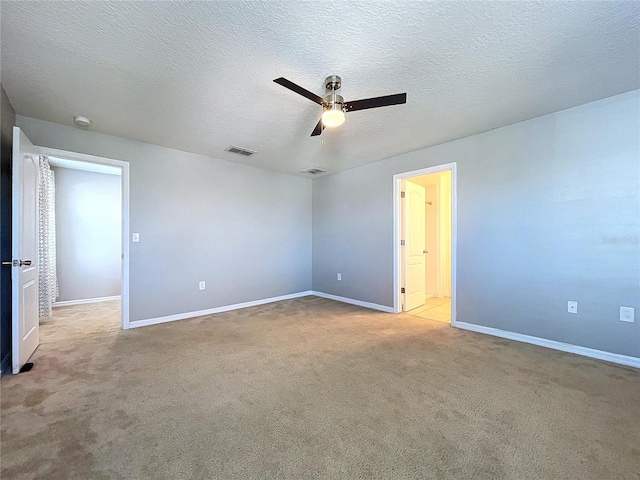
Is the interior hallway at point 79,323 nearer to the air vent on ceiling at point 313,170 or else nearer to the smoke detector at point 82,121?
the smoke detector at point 82,121

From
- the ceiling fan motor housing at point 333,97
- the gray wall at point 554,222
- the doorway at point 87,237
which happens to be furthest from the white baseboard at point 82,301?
the gray wall at point 554,222

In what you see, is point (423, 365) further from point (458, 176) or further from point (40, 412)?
point (40, 412)

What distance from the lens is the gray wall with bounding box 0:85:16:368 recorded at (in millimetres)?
2418

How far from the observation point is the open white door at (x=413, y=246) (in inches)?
170

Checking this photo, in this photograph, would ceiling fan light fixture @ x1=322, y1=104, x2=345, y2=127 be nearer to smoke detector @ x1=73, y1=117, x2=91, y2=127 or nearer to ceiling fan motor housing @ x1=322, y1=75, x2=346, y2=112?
ceiling fan motor housing @ x1=322, y1=75, x2=346, y2=112

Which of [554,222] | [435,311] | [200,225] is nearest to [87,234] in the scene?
[200,225]

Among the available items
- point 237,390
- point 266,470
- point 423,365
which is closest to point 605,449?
point 423,365

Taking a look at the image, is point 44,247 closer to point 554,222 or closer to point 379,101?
point 379,101

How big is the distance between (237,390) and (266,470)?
811mm

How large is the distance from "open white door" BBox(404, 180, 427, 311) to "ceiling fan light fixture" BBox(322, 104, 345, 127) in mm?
2432

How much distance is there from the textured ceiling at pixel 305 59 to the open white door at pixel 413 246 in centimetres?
148

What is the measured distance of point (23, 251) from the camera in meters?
2.37

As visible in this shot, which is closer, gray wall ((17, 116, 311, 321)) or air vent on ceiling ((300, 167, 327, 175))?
gray wall ((17, 116, 311, 321))

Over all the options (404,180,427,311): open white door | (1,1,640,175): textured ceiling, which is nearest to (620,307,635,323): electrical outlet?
(1,1,640,175): textured ceiling
